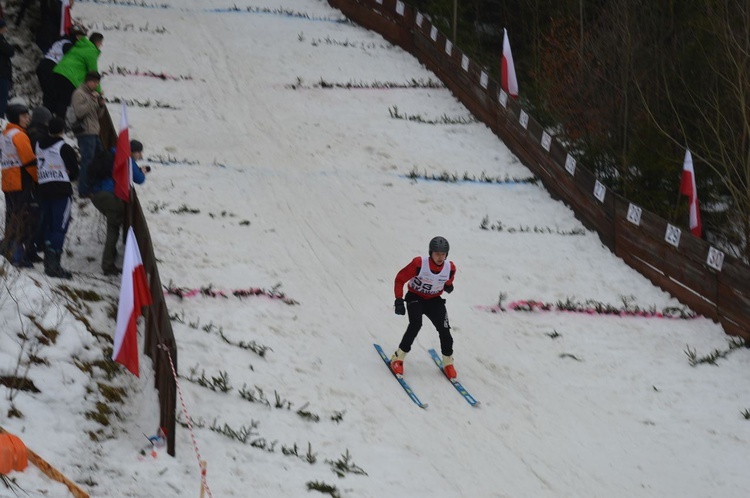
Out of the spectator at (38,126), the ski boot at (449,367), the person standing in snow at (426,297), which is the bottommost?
the ski boot at (449,367)

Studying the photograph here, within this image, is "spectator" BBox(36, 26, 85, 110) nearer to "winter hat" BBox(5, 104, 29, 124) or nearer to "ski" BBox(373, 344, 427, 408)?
"winter hat" BBox(5, 104, 29, 124)

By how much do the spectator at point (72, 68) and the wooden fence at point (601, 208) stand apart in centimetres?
759

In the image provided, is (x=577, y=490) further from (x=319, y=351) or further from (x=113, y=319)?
(x=113, y=319)

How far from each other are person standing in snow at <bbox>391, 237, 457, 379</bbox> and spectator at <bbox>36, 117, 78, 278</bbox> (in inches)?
147

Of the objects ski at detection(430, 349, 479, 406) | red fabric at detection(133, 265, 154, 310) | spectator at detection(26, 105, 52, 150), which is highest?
spectator at detection(26, 105, 52, 150)

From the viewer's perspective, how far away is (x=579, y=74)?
20328 mm

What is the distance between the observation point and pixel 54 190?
11023 millimetres

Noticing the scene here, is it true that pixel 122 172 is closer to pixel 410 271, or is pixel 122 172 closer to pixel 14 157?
pixel 14 157

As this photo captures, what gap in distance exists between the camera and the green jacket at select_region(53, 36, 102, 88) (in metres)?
15.8

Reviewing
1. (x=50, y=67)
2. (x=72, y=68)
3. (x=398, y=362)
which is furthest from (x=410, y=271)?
(x=50, y=67)

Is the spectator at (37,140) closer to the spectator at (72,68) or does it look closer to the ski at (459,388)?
the spectator at (72,68)

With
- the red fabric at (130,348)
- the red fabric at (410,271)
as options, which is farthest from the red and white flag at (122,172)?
the red fabric at (410,271)

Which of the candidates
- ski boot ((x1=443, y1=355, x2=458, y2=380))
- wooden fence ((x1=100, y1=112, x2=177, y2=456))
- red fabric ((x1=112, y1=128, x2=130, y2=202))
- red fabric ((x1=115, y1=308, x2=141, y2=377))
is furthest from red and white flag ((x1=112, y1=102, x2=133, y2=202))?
ski boot ((x1=443, y1=355, x2=458, y2=380))

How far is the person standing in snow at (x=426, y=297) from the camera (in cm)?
1115
